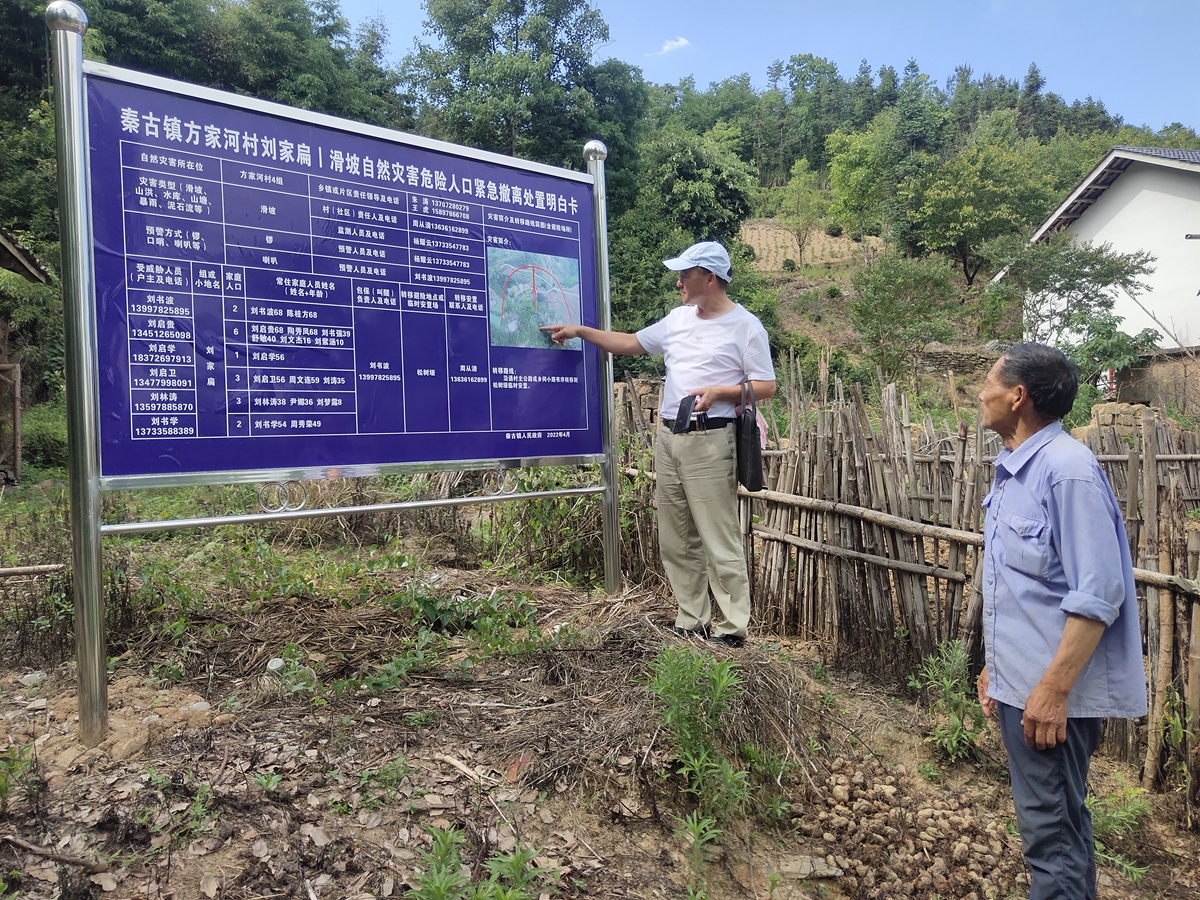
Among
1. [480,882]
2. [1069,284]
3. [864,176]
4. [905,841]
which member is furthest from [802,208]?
[480,882]

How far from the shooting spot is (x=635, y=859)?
2191 mm

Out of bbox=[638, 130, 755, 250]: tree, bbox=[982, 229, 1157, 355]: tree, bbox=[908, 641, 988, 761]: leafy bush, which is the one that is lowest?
bbox=[908, 641, 988, 761]: leafy bush

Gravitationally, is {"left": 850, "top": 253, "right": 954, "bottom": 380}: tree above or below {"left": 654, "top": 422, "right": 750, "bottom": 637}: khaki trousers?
above

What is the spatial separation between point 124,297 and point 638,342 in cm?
208

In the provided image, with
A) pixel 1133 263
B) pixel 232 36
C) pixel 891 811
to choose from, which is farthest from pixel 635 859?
pixel 232 36

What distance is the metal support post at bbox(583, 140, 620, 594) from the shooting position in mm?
3998

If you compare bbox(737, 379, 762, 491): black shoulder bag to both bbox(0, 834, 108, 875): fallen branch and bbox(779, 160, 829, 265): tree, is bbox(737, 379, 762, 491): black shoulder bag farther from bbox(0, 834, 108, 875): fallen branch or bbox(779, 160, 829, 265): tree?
bbox(779, 160, 829, 265): tree

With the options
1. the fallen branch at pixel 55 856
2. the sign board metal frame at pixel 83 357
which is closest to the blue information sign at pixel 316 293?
the sign board metal frame at pixel 83 357

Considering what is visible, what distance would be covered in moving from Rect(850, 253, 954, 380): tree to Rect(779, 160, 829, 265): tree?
606 inches

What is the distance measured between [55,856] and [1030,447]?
8.08ft

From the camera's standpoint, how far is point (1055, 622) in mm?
1811

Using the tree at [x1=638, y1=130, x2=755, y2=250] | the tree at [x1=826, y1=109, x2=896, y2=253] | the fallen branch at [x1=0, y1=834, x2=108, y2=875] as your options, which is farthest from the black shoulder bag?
the tree at [x1=826, y1=109, x2=896, y2=253]

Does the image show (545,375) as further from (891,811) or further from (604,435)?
(891,811)

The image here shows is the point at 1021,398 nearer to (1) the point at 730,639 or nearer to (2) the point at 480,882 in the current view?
(2) the point at 480,882
